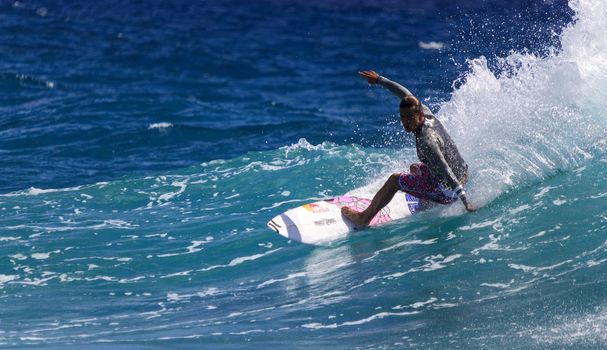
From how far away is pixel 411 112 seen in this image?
35.9 ft

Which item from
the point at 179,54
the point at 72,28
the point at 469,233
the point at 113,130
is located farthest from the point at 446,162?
the point at 72,28

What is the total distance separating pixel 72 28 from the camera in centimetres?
3002

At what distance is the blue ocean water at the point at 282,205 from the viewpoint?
9.36m

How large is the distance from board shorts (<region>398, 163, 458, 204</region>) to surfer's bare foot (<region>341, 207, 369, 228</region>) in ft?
2.47

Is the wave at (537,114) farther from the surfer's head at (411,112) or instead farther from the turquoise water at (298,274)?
the surfer's head at (411,112)

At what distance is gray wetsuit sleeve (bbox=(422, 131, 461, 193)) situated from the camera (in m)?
11.1

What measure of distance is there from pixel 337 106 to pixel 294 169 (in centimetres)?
738

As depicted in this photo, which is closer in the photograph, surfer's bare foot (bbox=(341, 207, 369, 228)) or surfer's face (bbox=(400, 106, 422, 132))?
surfer's face (bbox=(400, 106, 422, 132))

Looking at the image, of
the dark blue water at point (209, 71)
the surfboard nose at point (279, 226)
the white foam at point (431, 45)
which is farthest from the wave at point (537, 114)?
the white foam at point (431, 45)

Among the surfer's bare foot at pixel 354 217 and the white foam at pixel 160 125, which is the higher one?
the white foam at pixel 160 125

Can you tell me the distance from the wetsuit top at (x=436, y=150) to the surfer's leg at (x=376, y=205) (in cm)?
51

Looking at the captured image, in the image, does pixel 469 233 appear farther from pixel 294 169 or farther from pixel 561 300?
pixel 294 169

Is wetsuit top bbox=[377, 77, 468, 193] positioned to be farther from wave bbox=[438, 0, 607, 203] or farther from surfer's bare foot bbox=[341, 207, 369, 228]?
surfer's bare foot bbox=[341, 207, 369, 228]

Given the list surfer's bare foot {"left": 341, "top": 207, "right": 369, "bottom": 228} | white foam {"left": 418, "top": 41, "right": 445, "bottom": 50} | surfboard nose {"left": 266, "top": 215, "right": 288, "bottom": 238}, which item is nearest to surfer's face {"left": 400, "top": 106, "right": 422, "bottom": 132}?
surfer's bare foot {"left": 341, "top": 207, "right": 369, "bottom": 228}
